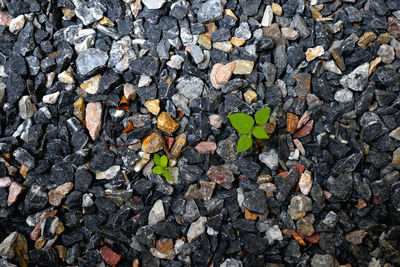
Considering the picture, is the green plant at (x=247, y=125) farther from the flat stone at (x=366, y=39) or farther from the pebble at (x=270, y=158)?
the flat stone at (x=366, y=39)

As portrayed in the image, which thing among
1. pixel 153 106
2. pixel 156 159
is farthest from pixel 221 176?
pixel 153 106

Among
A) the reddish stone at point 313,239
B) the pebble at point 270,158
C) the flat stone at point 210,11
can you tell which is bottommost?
the reddish stone at point 313,239

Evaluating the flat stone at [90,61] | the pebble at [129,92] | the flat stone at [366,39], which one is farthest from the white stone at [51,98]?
the flat stone at [366,39]

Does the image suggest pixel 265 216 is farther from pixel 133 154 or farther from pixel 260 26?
pixel 260 26

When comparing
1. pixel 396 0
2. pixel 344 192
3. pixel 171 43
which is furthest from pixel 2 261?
pixel 396 0

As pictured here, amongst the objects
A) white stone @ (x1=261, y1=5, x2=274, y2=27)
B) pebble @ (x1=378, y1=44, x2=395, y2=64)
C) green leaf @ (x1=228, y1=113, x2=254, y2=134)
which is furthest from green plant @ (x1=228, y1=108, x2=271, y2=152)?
pebble @ (x1=378, y1=44, x2=395, y2=64)

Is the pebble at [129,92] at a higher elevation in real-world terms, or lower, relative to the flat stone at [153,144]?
higher
